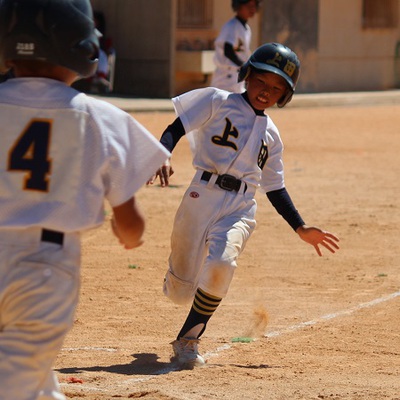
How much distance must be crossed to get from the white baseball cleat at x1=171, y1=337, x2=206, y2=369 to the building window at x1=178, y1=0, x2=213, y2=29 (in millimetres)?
20877

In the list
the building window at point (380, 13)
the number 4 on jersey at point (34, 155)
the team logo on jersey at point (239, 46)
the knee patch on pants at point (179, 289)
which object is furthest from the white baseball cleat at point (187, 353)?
the building window at point (380, 13)

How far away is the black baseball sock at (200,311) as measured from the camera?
19.0 ft

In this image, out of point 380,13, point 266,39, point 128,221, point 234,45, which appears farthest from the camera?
point 380,13

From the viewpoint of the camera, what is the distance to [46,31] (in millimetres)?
3416

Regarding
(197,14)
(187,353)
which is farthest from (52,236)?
(197,14)

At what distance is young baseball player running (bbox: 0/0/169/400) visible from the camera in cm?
332

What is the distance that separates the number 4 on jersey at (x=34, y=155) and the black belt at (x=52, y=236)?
0.14 m

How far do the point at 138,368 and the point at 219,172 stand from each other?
3.87 feet

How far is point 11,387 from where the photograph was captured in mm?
3264

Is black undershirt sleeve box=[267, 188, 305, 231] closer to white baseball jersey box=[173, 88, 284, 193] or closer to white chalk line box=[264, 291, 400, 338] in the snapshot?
white baseball jersey box=[173, 88, 284, 193]

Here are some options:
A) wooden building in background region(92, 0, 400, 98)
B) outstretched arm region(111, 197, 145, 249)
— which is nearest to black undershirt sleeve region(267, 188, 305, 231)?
outstretched arm region(111, 197, 145, 249)

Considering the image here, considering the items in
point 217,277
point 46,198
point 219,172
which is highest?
point 46,198

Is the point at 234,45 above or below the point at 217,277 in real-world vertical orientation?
below

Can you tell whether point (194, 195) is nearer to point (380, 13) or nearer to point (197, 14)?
point (197, 14)
